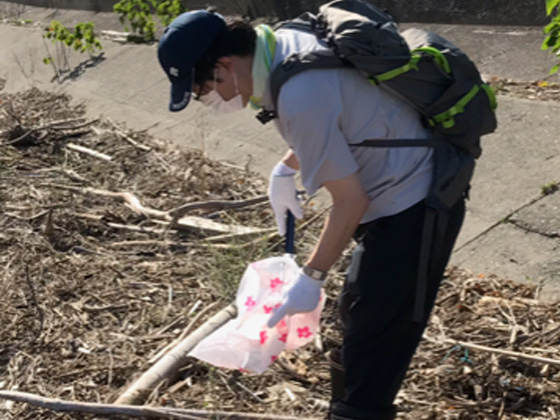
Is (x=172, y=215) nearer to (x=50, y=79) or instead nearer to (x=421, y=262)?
(x=421, y=262)

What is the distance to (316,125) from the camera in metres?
2.47

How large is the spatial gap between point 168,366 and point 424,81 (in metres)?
1.81

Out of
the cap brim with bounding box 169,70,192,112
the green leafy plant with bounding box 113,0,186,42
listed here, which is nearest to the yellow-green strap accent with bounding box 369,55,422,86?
the cap brim with bounding box 169,70,192,112

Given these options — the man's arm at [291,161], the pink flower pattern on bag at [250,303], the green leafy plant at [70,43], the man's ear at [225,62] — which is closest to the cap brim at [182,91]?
the man's ear at [225,62]

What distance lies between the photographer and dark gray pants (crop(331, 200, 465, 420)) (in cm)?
272

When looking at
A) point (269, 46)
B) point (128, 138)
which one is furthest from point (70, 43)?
point (269, 46)

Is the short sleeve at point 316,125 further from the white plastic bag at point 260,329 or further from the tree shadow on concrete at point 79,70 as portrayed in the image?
the tree shadow on concrete at point 79,70

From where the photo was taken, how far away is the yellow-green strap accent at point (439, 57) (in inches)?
106

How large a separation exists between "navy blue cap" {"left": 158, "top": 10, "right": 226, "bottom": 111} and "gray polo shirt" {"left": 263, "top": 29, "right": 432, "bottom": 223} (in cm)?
22

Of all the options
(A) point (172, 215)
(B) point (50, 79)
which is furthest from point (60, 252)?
(B) point (50, 79)

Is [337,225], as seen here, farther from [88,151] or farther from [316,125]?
[88,151]

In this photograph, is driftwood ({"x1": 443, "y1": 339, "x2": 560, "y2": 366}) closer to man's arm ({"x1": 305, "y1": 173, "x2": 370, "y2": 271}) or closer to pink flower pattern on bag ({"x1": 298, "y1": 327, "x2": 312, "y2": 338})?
pink flower pattern on bag ({"x1": 298, "y1": 327, "x2": 312, "y2": 338})

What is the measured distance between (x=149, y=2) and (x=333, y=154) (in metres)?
7.99

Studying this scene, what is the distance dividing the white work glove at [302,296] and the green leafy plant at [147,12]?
6456mm
